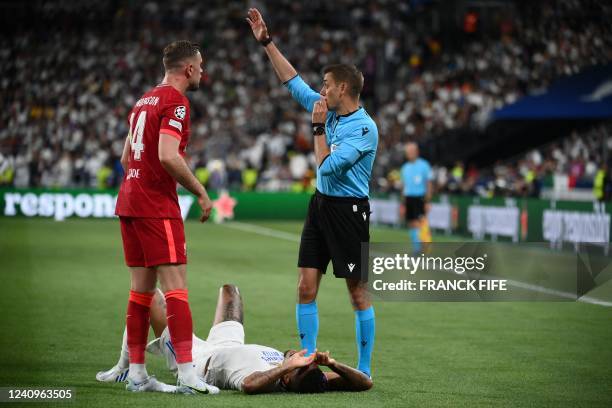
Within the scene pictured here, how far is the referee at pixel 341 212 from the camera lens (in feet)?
24.3

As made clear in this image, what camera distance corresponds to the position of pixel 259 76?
42.2 meters

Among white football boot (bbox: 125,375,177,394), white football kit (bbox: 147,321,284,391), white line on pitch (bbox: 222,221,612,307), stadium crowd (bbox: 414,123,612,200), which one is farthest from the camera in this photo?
stadium crowd (bbox: 414,123,612,200)

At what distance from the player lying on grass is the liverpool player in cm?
29

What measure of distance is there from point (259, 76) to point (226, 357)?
117 ft

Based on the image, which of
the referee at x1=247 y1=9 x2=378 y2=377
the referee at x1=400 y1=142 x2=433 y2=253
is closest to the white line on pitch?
the referee at x1=400 y1=142 x2=433 y2=253

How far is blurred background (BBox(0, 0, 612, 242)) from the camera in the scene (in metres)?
34.9

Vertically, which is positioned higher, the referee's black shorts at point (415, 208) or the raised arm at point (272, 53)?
the raised arm at point (272, 53)

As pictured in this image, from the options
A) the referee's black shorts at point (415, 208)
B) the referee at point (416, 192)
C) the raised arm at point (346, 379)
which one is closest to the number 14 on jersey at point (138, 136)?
the raised arm at point (346, 379)

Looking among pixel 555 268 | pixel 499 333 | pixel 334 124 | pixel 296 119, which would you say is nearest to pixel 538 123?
pixel 296 119

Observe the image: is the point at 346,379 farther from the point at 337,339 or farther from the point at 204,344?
the point at 337,339

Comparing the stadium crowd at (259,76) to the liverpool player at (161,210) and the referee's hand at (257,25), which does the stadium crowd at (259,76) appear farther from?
the liverpool player at (161,210)

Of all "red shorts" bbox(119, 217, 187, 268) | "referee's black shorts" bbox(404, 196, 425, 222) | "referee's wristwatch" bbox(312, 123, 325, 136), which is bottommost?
"red shorts" bbox(119, 217, 187, 268)

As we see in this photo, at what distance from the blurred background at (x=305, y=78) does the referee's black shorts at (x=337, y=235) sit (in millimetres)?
21415

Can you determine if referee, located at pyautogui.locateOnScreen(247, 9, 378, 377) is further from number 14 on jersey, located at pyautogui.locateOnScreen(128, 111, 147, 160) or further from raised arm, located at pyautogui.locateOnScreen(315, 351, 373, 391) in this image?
number 14 on jersey, located at pyautogui.locateOnScreen(128, 111, 147, 160)
